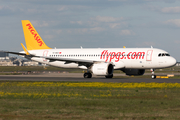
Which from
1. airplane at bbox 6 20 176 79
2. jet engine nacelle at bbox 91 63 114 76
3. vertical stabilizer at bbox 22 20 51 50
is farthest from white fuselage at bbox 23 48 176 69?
vertical stabilizer at bbox 22 20 51 50

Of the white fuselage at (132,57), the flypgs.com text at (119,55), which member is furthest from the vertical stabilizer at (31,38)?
the flypgs.com text at (119,55)

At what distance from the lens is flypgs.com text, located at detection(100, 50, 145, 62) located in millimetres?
44147

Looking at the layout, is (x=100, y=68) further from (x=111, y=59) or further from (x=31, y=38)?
(x=31, y=38)

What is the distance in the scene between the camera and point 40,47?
54.8 meters

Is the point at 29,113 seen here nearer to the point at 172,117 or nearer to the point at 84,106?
the point at 84,106

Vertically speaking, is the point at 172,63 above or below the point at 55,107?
above

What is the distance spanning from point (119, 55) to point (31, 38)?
1854cm

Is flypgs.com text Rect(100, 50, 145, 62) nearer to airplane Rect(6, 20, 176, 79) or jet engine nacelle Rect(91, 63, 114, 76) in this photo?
airplane Rect(6, 20, 176, 79)

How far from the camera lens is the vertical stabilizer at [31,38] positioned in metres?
54.9

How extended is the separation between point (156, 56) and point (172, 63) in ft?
8.10

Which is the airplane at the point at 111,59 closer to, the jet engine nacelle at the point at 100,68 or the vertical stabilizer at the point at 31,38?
the jet engine nacelle at the point at 100,68

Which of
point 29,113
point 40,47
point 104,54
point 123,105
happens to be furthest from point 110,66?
point 29,113

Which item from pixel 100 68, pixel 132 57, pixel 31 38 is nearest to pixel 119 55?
pixel 132 57

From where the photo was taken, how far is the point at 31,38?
181 feet
